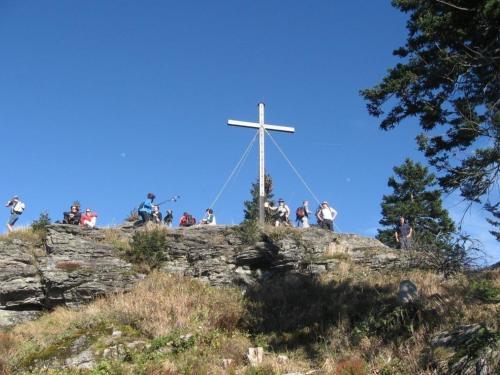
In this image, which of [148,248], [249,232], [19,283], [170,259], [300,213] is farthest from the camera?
[300,213]

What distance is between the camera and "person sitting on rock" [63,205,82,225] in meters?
19.4

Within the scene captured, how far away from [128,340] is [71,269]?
15.7ft

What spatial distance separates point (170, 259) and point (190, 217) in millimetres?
5075

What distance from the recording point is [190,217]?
21719 millimetres

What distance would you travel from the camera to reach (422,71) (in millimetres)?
10914

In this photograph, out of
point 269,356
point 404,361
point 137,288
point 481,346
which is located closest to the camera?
point 481,346

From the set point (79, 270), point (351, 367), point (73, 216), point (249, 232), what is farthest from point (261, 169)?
point (351, 367)

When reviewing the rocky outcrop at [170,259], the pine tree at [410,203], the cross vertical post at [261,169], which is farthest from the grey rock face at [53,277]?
the pine tree at [410,203]

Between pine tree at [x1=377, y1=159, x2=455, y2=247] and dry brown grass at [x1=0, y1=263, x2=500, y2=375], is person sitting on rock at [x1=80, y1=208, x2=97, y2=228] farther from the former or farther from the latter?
pine tree at [x1=377, y1=159, x2=455, y2=247]

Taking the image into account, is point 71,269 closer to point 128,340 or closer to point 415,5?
point 128,340

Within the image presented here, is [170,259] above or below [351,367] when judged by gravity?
above

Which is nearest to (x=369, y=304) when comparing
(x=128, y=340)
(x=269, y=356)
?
(x=269, y=356)

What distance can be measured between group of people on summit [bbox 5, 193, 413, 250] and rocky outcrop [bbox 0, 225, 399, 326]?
3.32 feet

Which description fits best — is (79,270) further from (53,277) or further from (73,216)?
(73,216)
